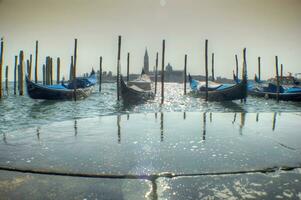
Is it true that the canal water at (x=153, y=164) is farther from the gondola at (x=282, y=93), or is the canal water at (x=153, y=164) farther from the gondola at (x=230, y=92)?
the gondola at (x=282, y=93)

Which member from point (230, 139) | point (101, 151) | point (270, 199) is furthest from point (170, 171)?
point (230, 139)

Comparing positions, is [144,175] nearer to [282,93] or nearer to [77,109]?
[77,109]

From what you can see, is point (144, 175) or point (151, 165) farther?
point (151, 165)

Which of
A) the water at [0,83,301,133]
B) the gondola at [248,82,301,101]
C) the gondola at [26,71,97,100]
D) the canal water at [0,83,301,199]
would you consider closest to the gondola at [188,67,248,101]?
the water at [0,83,301,133]

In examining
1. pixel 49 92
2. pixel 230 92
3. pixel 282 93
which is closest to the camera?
pixel 230 92

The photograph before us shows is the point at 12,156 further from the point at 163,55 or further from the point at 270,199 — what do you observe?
the point at 163,55

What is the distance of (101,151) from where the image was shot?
418 cm

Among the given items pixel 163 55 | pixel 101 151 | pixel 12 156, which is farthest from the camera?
pixel 163 55

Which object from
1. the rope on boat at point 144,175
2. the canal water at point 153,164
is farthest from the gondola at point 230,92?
the rope on boat at point 144,175

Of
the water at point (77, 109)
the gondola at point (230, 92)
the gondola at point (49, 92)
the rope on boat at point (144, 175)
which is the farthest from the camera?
the gondola at point (49, 92)

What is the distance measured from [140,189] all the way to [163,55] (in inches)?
714

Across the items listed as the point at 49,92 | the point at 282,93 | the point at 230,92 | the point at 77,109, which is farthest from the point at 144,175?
the point at 282,93

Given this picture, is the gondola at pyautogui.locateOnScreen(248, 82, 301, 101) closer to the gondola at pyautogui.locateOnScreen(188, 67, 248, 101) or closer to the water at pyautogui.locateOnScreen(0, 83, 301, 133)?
the water at pyautogui.locateOnScreen(0, 83, 301, 133)

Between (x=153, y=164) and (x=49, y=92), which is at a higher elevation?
(x=49, y=92)
